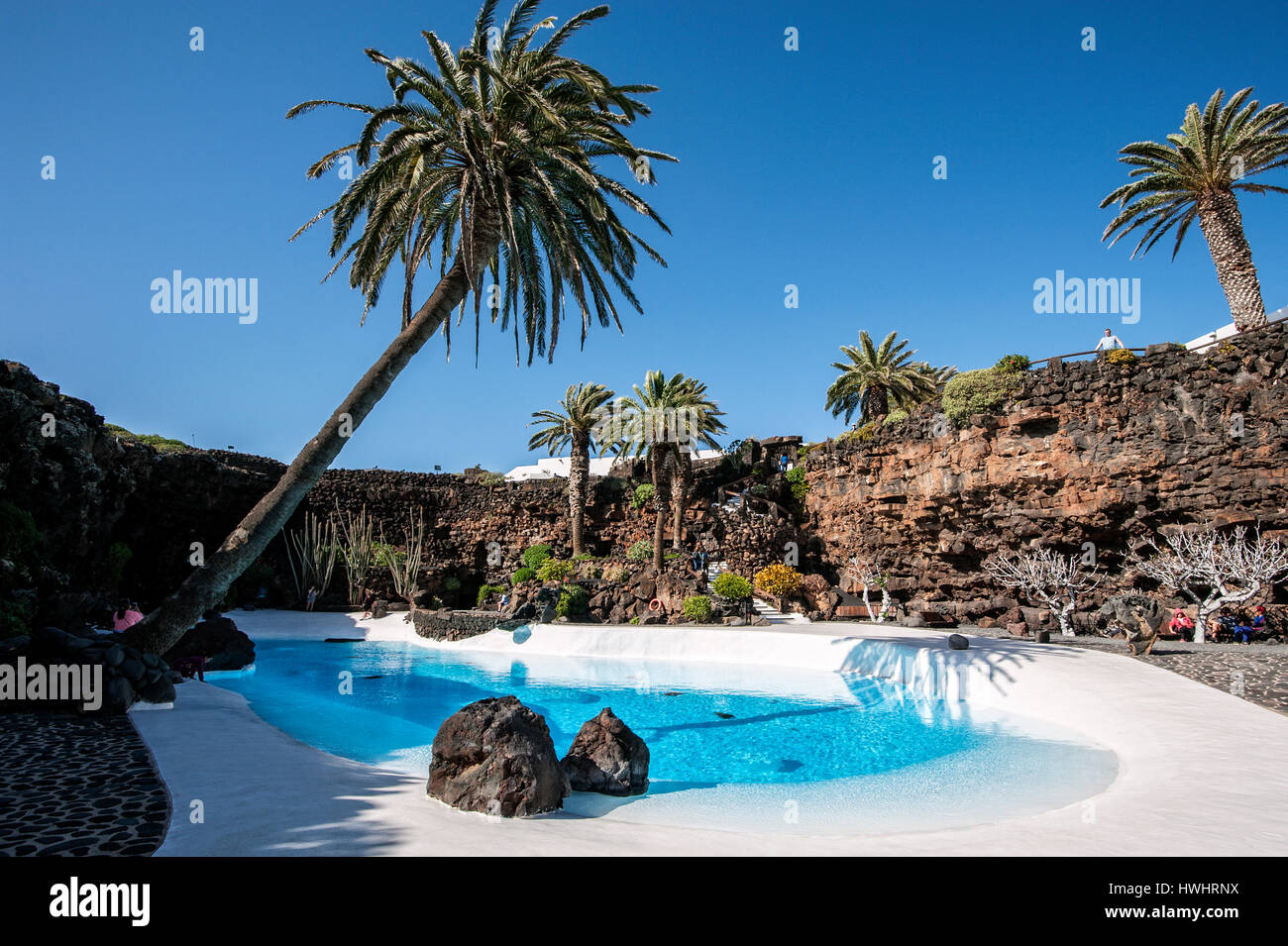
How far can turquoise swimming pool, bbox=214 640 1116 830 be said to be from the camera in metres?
6.99

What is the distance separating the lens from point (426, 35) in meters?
10.4

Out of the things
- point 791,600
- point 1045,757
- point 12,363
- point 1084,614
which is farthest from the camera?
point 791,600

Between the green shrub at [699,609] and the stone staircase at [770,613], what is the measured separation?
172cm

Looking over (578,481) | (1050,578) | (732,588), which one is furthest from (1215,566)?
(578,481)

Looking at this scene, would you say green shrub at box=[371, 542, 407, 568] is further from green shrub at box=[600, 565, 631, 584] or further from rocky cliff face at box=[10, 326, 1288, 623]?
green shrub at box=[600, 565, 631, 584]

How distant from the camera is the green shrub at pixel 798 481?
96.0ft

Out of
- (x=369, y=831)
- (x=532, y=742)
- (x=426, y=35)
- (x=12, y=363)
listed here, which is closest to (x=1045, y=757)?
(x=532, y=742)

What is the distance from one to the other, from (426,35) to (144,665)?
10.7m

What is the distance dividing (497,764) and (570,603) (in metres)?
16.3

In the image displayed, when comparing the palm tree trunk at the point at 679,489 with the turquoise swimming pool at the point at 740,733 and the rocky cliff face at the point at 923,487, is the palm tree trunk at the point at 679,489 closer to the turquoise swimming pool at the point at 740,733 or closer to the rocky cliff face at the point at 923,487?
the rocky cliff face at the point at 923,487

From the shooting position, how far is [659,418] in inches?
1060

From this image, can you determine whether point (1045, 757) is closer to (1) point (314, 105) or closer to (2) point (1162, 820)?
(2) point (1162, 820)

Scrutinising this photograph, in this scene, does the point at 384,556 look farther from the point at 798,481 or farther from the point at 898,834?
the point at 898,834

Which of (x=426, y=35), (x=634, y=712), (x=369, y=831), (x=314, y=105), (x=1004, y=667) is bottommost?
(x=634, y=712)
